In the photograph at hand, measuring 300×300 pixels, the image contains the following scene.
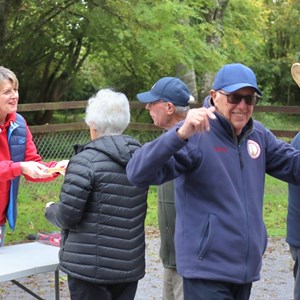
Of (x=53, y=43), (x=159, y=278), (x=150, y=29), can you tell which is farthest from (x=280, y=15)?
(x=159, y=278)

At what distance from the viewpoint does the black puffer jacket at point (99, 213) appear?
3385 mm

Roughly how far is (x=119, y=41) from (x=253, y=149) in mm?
9812

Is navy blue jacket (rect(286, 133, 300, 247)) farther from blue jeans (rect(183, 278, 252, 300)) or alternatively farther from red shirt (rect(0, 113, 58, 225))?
red shirt (rect(0, 113, 58, 225))

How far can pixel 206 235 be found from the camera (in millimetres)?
2850

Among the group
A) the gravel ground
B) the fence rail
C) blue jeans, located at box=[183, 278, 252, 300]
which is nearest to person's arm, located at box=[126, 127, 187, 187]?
blue jeans, located at box=[183, 278, 252, 300]

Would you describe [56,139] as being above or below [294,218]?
below

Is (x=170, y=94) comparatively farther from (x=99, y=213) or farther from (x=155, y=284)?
(x=155, y=284)

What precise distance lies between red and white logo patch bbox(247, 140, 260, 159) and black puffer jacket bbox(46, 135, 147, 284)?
0.75m

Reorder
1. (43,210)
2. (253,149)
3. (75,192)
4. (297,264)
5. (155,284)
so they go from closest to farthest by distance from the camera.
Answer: (253,149)
(75,192)
(297,264)
(155,284)
(43,210)

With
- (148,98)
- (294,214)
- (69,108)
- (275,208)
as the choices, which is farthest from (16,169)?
(275,208)

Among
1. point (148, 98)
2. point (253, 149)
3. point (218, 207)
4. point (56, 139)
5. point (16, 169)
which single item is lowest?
point (56, 139)

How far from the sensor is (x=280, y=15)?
29703 millimetres

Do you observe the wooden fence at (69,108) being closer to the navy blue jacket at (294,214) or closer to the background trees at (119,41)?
the background trees at (119,41)

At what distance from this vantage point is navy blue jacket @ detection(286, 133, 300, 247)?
155 inches
